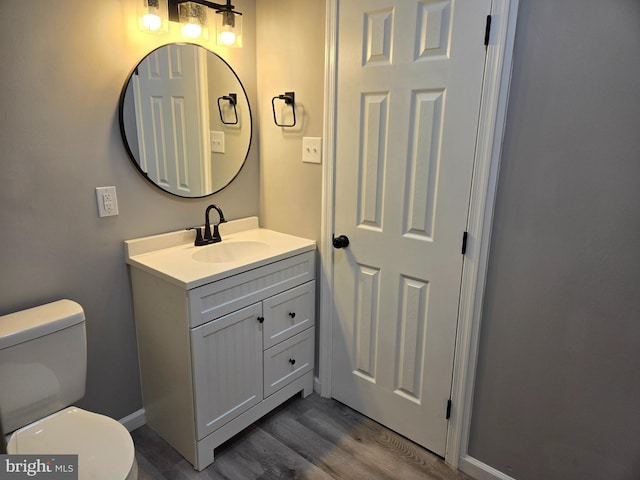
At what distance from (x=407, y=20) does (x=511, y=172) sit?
0.72 m

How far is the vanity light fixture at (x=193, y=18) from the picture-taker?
5.57ft

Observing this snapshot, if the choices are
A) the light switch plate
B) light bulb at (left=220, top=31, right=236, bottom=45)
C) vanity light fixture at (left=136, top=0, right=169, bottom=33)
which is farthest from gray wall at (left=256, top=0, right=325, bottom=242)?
vanity light fixture at (left=136, top=0, right=169, bottom=33)

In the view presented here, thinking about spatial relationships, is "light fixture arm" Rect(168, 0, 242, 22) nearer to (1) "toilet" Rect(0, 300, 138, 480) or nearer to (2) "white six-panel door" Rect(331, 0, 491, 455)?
(2) "white six-panel door" Rect(331, 0, 491, 455)

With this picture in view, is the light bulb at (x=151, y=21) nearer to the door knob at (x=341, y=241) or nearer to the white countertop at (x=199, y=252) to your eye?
the white countertop at (x=199, y=252)

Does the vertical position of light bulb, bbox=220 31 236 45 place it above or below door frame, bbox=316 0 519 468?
above

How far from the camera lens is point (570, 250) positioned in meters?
1.40

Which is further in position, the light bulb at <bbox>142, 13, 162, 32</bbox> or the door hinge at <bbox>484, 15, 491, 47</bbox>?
the light bulb at <bbox>142, 13, 162, 32</bbox>

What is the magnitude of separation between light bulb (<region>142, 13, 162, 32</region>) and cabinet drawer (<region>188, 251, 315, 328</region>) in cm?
110

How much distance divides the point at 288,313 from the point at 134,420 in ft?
3.01

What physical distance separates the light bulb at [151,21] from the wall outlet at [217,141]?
537 mm

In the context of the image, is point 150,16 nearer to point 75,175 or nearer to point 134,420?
point 75,175

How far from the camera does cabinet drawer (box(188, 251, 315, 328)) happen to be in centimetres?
164

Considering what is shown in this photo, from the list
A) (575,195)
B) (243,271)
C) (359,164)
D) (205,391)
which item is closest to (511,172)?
(575,195)

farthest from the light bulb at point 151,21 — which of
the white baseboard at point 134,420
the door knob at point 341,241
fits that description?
the white baseboard at point 134,420
